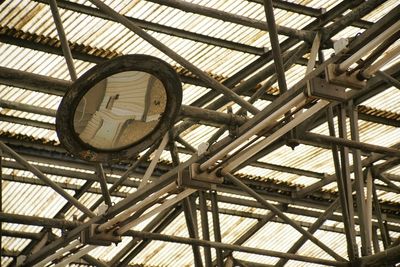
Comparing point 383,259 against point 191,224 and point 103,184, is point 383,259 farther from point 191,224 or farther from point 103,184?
point 103,184

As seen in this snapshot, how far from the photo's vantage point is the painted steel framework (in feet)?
40.4

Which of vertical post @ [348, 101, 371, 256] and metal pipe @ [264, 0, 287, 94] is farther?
vertical post @ [348, 101, 371, 256]

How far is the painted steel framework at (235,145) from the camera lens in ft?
40.4

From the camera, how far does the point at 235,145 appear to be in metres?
12.9

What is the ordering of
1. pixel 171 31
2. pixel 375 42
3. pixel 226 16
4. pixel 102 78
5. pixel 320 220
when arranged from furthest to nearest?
1. pixel 320 220
2. pixel 171 31
3. pixel 226 16
4. pixel 375 42
5. pixel 102 78

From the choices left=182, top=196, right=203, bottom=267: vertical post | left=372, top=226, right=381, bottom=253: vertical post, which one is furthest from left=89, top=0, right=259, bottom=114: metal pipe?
left=372, top=226, right=381, bottom=253: vertical post

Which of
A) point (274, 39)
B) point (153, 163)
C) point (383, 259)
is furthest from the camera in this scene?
point (383, 259)

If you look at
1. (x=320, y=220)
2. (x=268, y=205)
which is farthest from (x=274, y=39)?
(x=320, y=220)

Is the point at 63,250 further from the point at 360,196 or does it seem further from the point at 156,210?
the point at 360,196

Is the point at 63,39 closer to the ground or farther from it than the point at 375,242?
closer to the ground

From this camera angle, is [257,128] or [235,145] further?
[235,145]

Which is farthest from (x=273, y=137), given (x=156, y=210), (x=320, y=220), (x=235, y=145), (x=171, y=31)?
(x=320, y=220)

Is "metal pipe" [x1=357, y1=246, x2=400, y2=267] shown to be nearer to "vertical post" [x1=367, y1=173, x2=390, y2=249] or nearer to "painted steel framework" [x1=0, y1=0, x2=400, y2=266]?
"painted steel framework" [x1=0, y1=0, x2=400, y2=266]

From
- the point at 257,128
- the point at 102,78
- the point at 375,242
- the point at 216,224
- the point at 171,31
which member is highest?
the point at 171,31
